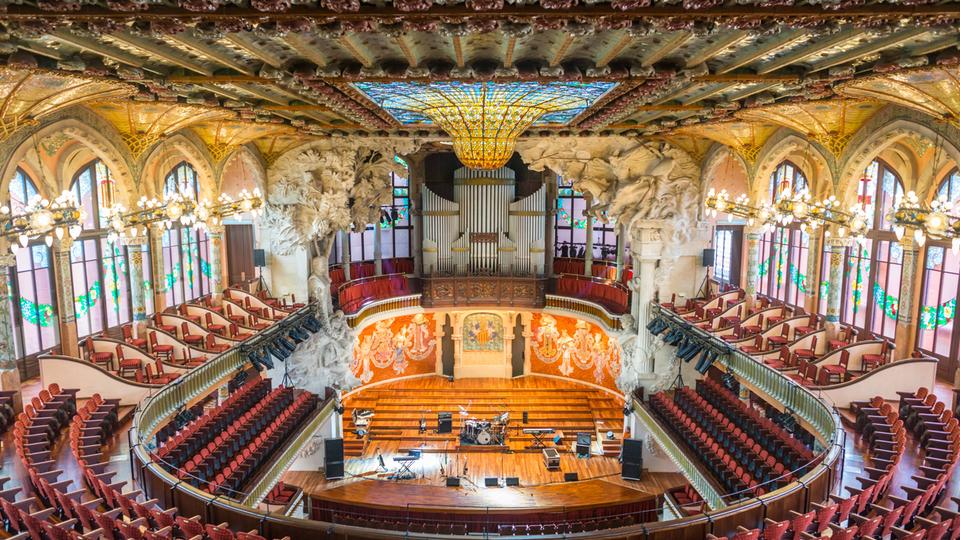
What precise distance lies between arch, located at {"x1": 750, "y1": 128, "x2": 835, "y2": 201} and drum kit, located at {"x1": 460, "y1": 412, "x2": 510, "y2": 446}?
10.2 m

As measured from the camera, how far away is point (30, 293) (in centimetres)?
1661

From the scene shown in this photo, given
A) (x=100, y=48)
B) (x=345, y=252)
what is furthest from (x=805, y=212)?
(x=345, y=252)

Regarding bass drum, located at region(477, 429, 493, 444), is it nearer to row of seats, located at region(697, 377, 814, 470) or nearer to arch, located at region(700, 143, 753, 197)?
row of seats, located at region(697, 377, 814, 470)

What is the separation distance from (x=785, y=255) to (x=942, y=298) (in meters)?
6.33

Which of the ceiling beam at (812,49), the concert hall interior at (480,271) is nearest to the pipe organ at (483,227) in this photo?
the concert hall interior at (480,271)

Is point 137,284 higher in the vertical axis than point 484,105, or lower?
lower

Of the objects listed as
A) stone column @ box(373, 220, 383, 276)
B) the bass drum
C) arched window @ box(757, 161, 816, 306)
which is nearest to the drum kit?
the bass drum

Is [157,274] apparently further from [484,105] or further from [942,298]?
[942,298]

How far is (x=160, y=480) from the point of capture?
903cm

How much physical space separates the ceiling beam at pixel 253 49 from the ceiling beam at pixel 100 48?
1461 millimetres

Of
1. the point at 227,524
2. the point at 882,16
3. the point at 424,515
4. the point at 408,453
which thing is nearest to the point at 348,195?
the point at 408,453

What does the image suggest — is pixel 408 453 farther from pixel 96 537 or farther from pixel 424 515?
pixel 96 537

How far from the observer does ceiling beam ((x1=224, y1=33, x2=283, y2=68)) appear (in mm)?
6732

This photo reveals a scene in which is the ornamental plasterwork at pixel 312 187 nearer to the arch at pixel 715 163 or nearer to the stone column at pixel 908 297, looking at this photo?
the arch at pixel 715 163
